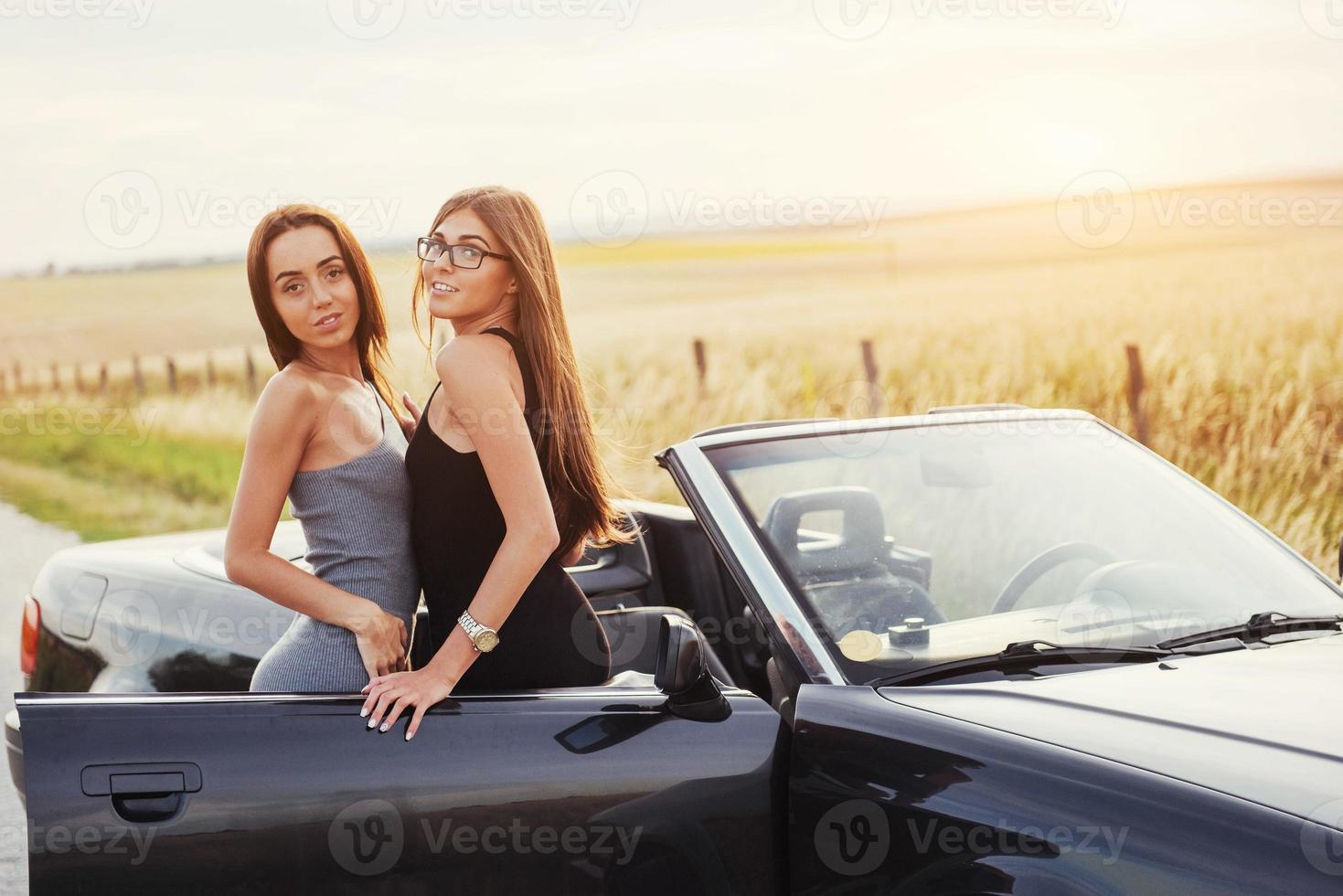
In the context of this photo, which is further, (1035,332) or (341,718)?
(1035,332)

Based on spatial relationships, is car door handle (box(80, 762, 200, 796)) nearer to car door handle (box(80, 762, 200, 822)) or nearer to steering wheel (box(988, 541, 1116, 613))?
car door handle (box(80, 762, 200, 822))

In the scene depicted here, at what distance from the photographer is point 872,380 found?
511 inches

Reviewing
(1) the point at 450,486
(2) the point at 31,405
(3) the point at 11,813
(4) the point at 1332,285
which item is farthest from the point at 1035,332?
(2) the point at 31,405

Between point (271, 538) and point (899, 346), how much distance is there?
11.6 m

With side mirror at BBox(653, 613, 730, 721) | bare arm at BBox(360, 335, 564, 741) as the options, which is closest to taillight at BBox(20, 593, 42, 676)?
bare arm at BBox(360, 335, 564, 741)

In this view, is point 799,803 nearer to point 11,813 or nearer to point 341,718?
point 341,718

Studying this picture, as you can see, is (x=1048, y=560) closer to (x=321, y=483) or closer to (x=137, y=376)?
(x=321, y=483)

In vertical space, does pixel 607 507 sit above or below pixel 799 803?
above

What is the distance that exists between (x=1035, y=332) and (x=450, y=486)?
10686 millimetres

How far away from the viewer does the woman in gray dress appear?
2.62 meters

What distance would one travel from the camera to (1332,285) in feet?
41.6

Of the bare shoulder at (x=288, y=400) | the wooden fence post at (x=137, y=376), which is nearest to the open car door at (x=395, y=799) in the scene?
the bare shoulder at (x=288, y=400)

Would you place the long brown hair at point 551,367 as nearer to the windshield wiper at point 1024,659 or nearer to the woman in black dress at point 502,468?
the woman in black dress at point 502,468

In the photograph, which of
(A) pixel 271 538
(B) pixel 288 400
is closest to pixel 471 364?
(B) pixel 288 400
